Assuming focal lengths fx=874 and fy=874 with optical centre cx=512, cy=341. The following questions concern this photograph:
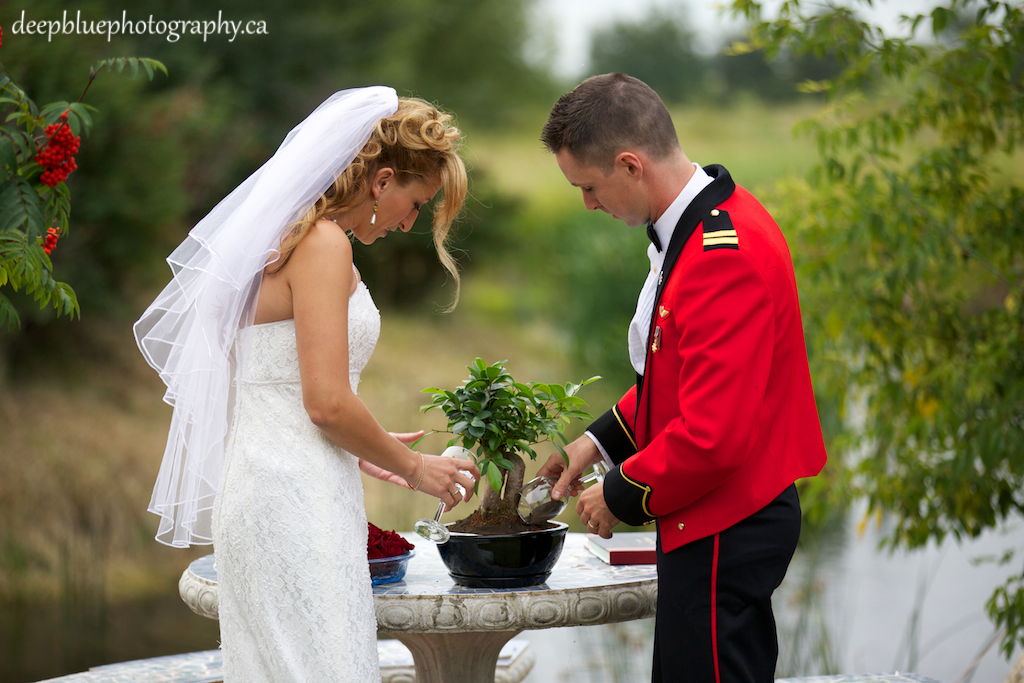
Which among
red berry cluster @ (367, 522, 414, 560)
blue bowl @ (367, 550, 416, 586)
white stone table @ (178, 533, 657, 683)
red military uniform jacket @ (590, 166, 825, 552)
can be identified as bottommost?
white stone table @ (178, 533, 657, 683)

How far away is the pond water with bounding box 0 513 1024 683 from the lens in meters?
4.49

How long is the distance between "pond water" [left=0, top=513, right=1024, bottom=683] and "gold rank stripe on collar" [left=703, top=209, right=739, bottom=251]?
2.76 metres

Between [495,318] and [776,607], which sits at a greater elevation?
[495,318]

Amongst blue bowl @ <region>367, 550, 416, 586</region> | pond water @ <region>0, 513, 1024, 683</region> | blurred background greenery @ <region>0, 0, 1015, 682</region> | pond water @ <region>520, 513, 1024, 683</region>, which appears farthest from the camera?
blurred background greenery @ <region>0, 0, 1015, 682</region>

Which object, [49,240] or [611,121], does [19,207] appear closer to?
[49,240]

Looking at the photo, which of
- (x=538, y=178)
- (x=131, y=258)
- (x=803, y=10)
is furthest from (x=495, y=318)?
(x=803, y=10)

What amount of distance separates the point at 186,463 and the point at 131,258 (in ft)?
16.2

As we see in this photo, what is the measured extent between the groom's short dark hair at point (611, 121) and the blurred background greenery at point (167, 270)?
2.01 m

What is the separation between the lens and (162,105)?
20.6ft

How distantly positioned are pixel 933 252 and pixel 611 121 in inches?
72.4

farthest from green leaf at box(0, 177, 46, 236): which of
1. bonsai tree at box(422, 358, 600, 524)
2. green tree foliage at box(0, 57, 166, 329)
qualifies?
bonsai tree at box(422, 358, 600, 524)

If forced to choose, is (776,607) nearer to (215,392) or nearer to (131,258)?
(215,392)

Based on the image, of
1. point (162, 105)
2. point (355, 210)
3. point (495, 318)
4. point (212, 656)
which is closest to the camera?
point (355, 210)

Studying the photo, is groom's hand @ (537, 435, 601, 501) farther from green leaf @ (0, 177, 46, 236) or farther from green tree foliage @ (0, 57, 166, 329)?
green leaf @ (0, 177, 46, 236)
